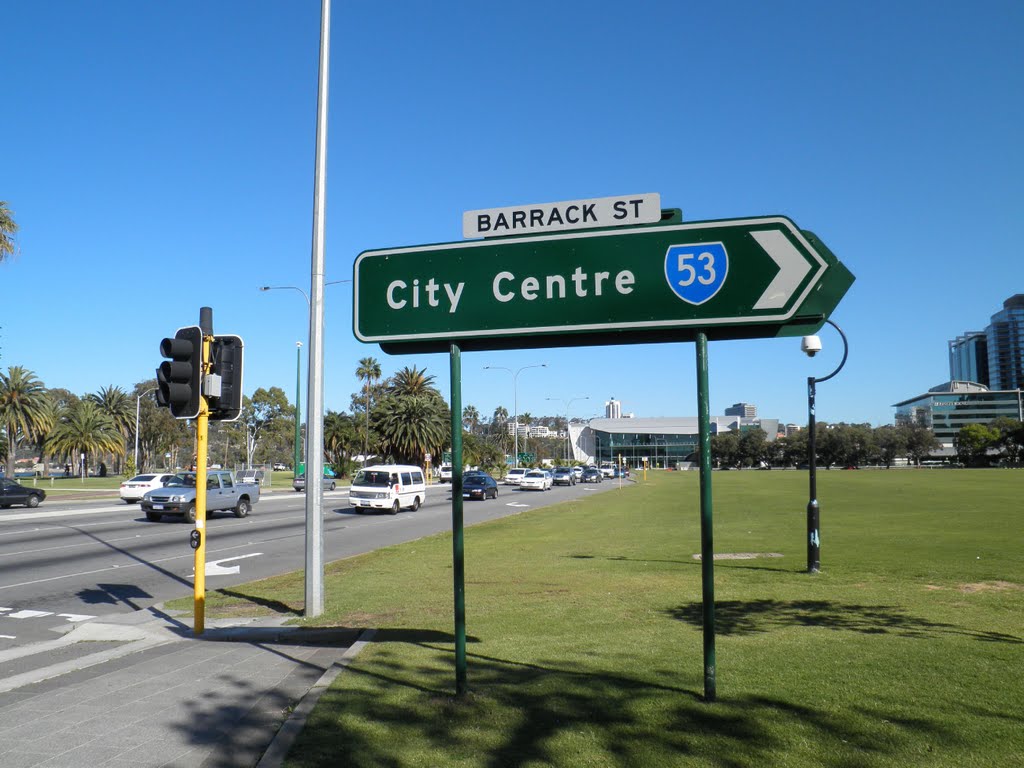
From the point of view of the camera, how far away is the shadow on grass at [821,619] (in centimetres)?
695

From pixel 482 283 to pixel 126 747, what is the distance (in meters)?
3.57

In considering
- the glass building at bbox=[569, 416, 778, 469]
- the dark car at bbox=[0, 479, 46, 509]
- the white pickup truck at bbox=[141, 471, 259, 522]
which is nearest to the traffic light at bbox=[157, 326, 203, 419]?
the white pickup truck at bbox=[141, 471, 259, 522]

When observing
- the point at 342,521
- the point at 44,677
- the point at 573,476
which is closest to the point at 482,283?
the point at 44,677

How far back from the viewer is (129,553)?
1722cm

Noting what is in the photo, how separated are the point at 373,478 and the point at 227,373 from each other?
24.2 m

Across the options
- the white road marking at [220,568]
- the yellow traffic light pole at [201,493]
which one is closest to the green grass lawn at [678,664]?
the yellow traffic light pole at [201,493]

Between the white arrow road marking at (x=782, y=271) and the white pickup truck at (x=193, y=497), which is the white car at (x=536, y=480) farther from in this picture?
the white arrow road marking at (x=782, y=271)

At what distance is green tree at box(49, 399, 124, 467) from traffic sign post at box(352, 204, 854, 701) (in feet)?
269

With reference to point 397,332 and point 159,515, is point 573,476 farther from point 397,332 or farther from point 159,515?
point 397,332

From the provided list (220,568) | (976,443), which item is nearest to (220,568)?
(220,568)

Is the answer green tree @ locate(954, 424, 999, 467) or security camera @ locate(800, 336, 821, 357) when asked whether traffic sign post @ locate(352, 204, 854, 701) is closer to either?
security camera @ locate(800, 336, 821, 357)

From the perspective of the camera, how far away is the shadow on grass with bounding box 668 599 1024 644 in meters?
6.95

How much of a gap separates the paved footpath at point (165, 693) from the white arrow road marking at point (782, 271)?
3.68 m

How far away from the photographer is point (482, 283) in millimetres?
5156
